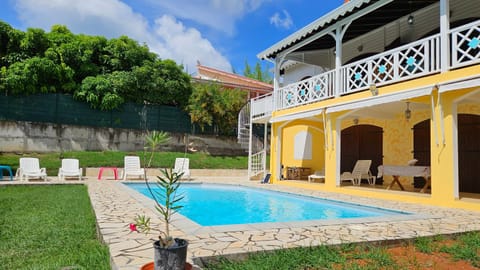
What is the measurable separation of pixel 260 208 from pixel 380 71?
5.08m

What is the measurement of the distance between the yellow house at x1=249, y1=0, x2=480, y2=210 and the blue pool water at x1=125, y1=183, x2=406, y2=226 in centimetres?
173

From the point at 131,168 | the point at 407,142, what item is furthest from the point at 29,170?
the point at 407,142

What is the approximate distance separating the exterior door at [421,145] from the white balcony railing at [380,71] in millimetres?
1986

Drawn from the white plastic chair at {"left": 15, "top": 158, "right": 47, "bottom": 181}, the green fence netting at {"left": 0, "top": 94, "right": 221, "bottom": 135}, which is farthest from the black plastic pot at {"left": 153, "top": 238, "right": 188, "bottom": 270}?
the green fence netting at {"left": 0, "top": 94, "right": 221, "bottom": 135}

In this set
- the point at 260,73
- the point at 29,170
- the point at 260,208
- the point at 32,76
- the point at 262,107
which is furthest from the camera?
→ the point at 260,73

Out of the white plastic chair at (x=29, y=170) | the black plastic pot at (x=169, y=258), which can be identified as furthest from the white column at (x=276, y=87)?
the black plastic pot at (x=169, y=258)

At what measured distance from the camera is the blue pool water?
7.45 metres

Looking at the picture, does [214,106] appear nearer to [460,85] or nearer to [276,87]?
[276,87]

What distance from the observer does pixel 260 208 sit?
9.01 meters

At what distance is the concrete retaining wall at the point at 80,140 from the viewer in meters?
16.0

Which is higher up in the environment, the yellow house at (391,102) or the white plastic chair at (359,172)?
the yellow house at (391,102)

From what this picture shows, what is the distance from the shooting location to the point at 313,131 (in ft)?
54.3

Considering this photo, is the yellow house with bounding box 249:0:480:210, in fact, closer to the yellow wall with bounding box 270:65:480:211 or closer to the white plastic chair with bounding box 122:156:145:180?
the yellow wall with bounding box 270:65:480:211

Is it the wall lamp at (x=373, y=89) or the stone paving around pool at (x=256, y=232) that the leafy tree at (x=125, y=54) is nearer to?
the wall lamp at (x=373, y=89)
